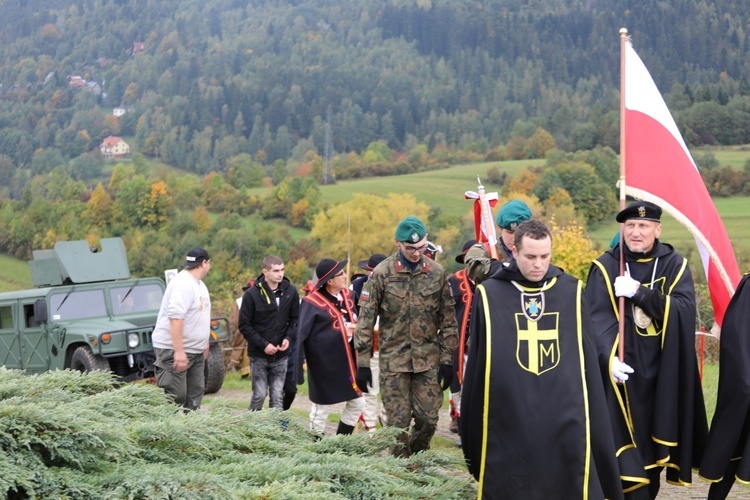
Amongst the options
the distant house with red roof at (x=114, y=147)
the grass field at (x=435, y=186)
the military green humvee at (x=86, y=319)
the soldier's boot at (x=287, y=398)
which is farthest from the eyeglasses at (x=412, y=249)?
the distant house with red roof at (x=114, y=147)

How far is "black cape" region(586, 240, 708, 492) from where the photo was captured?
6.05m

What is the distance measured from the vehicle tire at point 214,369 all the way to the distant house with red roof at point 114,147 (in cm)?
7587

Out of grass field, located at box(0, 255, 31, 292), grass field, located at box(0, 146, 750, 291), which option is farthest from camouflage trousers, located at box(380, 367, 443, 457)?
grass field, located at box(0, 255, 31, 292)

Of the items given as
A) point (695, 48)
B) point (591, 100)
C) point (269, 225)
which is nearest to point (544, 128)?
point (591, 100)

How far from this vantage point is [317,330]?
8711mm

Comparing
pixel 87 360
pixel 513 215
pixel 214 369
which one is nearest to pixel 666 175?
pixel 513 215

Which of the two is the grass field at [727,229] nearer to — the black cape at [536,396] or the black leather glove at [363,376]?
the black leather glove at [363,376]

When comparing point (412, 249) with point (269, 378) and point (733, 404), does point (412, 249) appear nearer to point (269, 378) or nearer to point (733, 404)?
point (733, 404)

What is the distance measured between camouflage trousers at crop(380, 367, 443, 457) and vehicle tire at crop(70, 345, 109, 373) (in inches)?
256

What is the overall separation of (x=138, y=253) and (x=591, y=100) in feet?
204

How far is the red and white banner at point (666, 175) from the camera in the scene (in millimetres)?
6527

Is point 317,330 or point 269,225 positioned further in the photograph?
point 269,225

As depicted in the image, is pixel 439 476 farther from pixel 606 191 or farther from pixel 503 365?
pixel 606 191

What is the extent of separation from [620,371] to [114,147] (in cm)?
8774
